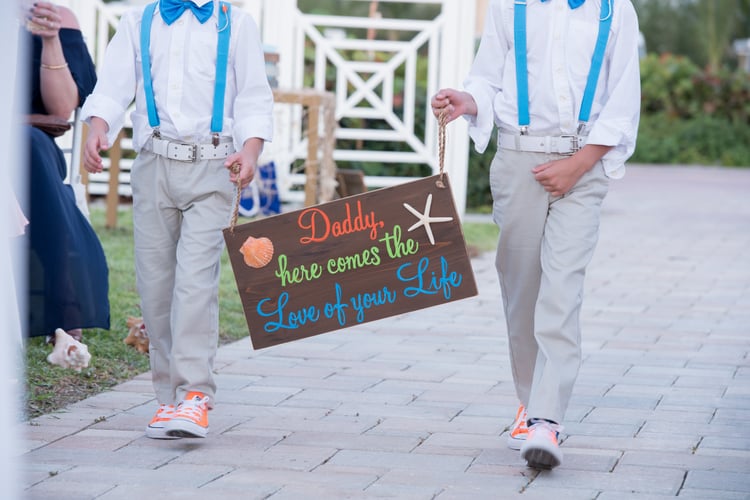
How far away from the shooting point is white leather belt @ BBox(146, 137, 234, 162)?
3.94 m

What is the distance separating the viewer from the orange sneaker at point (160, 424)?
3920mm

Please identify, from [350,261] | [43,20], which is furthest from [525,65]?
[43,20]

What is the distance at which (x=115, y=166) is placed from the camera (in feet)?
30.0

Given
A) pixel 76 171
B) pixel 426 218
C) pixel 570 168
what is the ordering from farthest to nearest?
pixel 76 171 → pixel 426 218 → pixel 570 168

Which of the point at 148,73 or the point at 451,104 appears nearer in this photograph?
the point at 451,104

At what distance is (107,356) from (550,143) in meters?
2.35

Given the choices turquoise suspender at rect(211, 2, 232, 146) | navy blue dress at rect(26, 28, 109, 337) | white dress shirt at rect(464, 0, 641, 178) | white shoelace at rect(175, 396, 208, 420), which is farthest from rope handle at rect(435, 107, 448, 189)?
navy blue dress at rect(26, 28, 109, 337)

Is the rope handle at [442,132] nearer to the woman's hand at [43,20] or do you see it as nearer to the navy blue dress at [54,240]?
the woman's hand at [43,20]

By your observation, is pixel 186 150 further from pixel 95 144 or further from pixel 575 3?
pixel 575 3

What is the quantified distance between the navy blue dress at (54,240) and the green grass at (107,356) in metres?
0.20

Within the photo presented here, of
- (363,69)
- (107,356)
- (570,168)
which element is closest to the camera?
(570,168)

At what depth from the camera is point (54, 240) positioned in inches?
197

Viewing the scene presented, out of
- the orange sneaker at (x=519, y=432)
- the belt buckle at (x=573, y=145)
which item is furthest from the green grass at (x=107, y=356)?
the belt buckle at (x=573, y=145)

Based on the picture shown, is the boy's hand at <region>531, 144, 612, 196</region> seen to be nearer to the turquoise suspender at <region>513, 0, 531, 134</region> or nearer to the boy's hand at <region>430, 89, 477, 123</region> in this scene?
the turquoise suspender at <region>513, 0, 531, 134</region>
